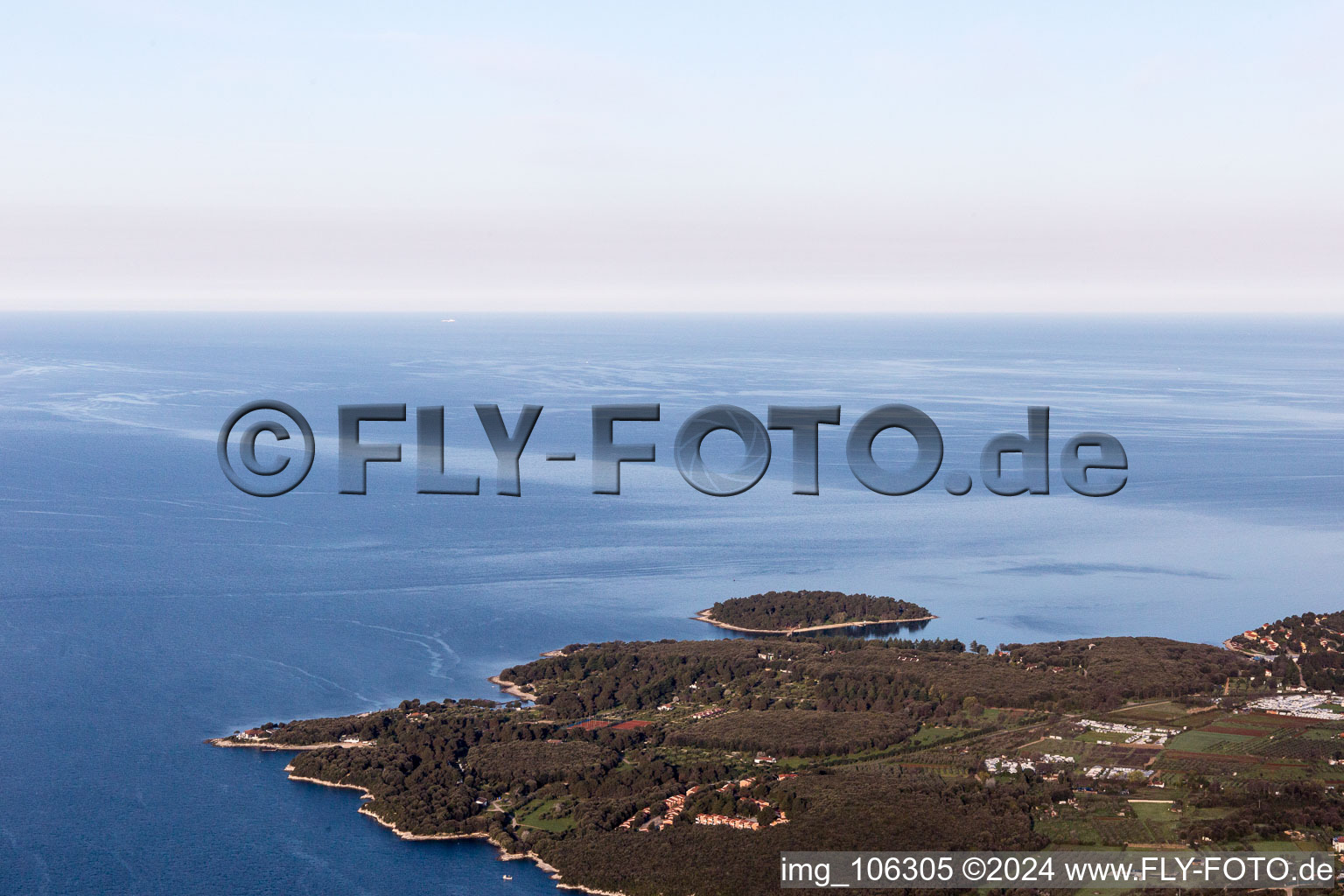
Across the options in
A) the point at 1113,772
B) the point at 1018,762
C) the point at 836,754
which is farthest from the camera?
the point at 836,754

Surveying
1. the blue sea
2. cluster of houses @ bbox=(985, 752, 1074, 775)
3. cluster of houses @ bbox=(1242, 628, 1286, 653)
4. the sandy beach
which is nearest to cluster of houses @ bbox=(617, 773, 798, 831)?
the blue sea

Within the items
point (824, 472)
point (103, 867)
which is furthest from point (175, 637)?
point (824, 472)

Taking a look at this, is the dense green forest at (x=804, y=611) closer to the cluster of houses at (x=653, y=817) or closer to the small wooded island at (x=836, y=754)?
the small wooded island at (x=836, y=754)

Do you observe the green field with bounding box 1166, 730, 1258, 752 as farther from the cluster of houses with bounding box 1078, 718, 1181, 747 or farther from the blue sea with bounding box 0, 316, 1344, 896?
the blue sea with bounding box 0, 316, 1344, 896

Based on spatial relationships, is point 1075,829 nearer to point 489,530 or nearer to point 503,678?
point 503,678

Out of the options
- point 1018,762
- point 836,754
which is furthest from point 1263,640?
point 836,754

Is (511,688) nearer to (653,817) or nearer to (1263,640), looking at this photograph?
(653,817)
